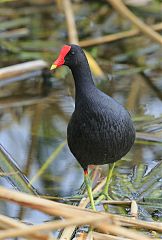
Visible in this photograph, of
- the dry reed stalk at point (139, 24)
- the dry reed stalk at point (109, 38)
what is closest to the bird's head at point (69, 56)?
the dry reed stalk at point (139, 24)

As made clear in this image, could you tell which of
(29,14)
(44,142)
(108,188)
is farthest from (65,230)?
(29,14)

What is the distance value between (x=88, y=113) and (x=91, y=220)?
2.77ft

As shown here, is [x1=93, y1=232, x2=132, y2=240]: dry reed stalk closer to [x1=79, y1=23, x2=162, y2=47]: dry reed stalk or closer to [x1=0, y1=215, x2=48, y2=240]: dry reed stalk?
[x1=0, y1=215, x2=48, y2=240]: dry reed stalk

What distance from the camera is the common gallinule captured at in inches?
98.2

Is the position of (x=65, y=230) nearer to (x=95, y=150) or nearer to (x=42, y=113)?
(x=95, y=150)

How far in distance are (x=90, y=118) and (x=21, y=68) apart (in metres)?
1.59

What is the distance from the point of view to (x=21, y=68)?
13.2 ft

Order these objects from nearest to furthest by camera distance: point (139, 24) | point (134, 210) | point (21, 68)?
1. point (134, 210)
2. point (21, 68)
3. point (139, 24)

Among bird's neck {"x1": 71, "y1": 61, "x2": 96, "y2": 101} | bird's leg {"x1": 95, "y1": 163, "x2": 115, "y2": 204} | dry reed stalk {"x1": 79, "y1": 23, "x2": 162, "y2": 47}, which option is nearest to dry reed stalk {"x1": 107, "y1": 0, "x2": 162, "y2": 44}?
dry reed stalk {"x1": 79, "y1": 23, "x2": 162, "y2": 47}

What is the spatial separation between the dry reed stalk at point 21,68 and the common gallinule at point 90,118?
4.69ft

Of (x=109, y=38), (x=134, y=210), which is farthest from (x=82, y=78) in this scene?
(x=109, y=38)

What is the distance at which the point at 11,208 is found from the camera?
2807mm

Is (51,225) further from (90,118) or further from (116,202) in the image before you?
A: (116,202)

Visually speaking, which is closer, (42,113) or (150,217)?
(150,217)
